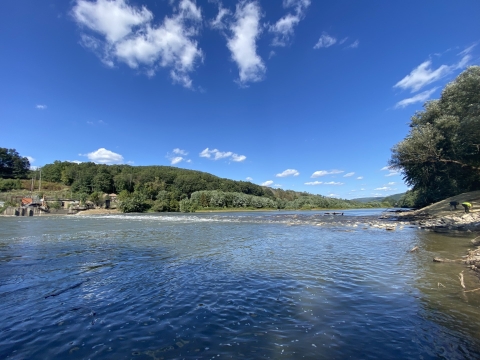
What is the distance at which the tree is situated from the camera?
15805 cm

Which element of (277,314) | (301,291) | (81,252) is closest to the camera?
(277,314)

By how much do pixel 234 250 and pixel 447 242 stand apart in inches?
616

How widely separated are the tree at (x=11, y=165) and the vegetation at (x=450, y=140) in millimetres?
208960

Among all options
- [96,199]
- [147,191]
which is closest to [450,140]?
[96,199]

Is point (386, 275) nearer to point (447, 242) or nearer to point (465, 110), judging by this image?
point (447, 242)

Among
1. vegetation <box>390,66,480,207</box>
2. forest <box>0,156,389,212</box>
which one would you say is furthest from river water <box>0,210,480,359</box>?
forest <box>0,156,389,212</box>

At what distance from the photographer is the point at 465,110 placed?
121ft

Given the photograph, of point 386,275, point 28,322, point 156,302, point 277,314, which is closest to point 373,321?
point 277,314

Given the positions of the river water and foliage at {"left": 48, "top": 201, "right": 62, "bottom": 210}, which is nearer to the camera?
the river water

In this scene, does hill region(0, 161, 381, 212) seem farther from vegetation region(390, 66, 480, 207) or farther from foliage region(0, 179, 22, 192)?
vegetation region(390, 66, 480, 207)

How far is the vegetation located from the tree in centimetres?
20896

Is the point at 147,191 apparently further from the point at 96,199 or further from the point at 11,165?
the point at 11,165

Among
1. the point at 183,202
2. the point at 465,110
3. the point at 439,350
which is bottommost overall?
the point at 439,350

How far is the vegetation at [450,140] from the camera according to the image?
34000 mm
